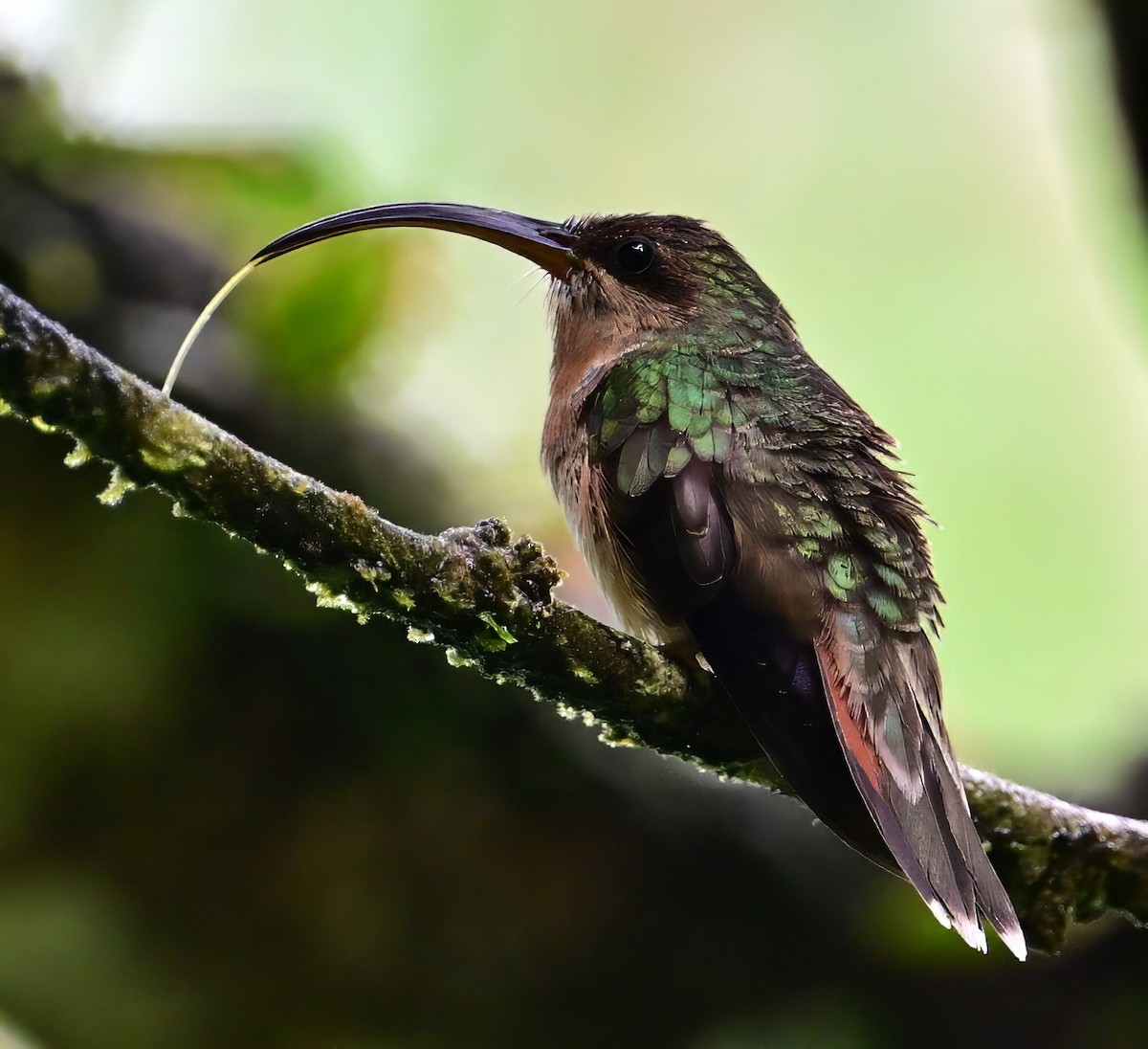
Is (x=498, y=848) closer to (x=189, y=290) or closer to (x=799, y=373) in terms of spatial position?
(x=799, y=373)

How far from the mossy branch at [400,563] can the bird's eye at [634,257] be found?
190 cm

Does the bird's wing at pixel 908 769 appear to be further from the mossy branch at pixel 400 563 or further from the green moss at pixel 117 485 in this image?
the green moss at pixel 117 485

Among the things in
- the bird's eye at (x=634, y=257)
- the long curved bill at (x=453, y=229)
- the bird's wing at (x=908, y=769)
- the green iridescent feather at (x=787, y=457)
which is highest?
the bird's eye at (x=634, y=257)

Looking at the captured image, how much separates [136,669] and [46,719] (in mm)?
317

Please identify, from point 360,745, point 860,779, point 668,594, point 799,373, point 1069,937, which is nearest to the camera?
point 860,779

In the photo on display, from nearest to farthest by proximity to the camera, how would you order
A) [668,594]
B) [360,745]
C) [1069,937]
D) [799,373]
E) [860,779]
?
[860,779]
[668,594]
[799,373]
[360,745]
[1069,937]

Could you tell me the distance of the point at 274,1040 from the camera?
13.7 feet

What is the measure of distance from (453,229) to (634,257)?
2.84 ft

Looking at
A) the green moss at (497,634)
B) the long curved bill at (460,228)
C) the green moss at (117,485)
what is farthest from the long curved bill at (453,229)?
the green moss at (497,634)

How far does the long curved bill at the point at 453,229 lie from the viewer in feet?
10.8

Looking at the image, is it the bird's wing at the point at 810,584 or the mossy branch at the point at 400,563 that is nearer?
the mossy branch at the point at 400,563

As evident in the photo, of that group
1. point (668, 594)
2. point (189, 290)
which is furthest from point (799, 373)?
point (189, 290)

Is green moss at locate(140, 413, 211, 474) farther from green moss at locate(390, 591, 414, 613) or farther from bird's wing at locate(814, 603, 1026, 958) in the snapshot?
bird's wing at locate(814, 603, 1026, 958)

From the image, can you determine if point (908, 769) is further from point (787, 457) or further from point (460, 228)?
point (460, 228)
